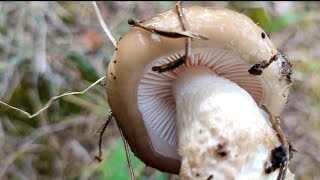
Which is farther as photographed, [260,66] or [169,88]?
[169,88]

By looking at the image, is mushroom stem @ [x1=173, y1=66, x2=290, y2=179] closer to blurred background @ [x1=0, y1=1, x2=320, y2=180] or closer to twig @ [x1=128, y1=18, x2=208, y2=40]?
twig @ [x1=128, y1=18, x2=208, y2=40]

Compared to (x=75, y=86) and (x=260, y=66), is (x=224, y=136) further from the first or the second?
(x=75, y=86)

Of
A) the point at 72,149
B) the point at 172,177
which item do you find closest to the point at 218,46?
the point at 172,177

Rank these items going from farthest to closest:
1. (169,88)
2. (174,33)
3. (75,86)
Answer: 1. (75,86)
2. (169,88)
3. (174,33)

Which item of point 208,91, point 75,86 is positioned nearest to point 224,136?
point 208,91

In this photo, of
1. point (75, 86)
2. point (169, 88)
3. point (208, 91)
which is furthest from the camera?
point (75, 86)

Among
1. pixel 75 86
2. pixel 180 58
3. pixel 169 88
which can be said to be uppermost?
pixel 180 58

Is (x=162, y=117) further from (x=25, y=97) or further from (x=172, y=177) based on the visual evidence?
(x=25, y=97)

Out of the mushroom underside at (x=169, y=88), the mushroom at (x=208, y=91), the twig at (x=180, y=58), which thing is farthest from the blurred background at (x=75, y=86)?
the twig at (x=180, y=58)
